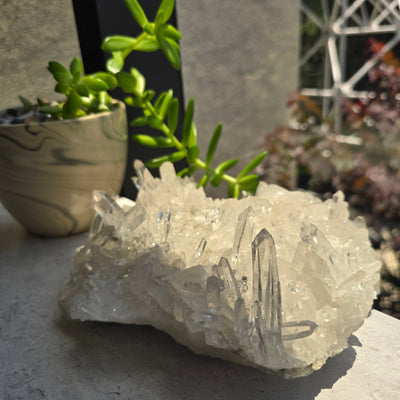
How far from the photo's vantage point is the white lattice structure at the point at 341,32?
84.3 inches

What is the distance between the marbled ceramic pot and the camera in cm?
69

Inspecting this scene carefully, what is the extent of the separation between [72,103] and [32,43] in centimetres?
28

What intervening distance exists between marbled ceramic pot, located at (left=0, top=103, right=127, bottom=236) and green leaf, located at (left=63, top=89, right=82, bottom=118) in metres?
0.02

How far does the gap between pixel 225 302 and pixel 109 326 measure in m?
0.21

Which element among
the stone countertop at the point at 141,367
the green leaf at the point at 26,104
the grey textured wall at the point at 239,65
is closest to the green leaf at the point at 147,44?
the green leaf at the point at 26,104

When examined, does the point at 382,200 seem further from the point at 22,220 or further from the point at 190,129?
the point at 22,220

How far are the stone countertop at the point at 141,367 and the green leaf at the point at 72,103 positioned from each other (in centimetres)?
32

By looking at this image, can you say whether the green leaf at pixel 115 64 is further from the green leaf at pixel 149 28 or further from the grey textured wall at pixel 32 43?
the grey textured wall at pixel 32 43

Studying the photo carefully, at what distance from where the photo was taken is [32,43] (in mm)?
854

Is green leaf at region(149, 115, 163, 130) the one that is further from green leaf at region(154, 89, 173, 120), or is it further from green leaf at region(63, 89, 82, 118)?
green leaf at region(63, 89, 82, 118)

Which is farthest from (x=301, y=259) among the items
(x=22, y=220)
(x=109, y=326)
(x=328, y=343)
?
(x=22, y=220)

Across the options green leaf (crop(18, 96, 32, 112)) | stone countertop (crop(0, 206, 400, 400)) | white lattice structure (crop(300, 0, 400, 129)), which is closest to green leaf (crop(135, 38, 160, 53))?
green leaf (crop(18, 96, 32, 112))

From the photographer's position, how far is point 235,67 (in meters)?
1.51

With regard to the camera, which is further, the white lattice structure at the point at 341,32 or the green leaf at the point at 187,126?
the white lattice structure at the point at 341,32
